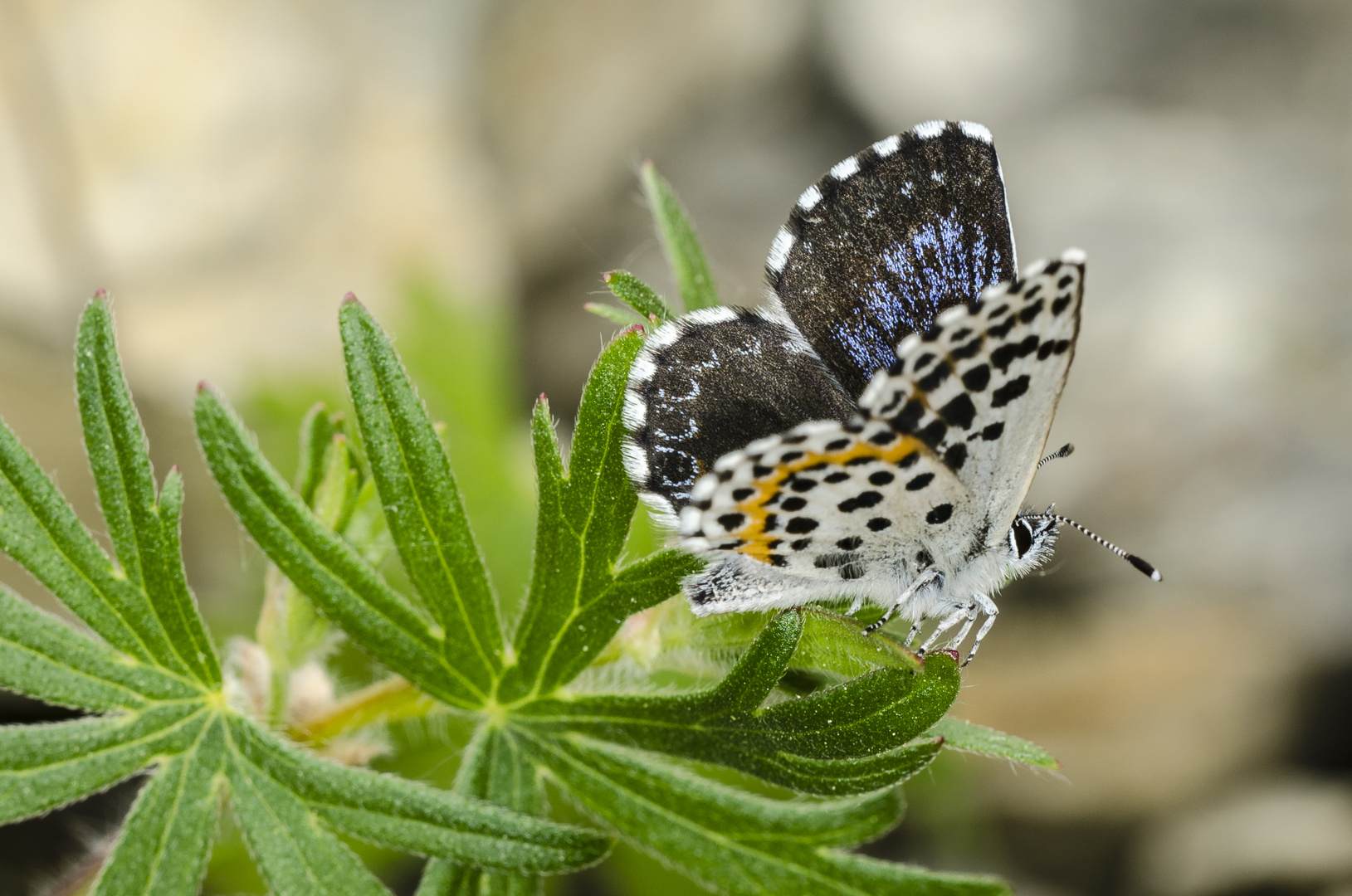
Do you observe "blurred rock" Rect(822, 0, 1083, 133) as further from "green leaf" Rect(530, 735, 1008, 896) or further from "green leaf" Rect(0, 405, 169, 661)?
"green leaf" Rect(0, 405, 169, 661)

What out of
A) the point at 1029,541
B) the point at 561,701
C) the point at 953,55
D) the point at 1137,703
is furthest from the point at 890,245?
the point at 953,55

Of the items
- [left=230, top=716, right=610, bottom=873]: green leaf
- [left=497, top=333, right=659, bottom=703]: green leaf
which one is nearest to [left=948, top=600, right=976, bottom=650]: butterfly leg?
[left=497, top=333, right=659, bottom=703]: green leaf

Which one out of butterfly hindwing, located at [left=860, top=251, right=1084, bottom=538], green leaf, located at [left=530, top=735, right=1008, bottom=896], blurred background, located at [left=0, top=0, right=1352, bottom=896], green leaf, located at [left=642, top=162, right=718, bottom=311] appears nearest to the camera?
butterfly hindwing, located at [left=860, top=251, right=1084, bottom=538]

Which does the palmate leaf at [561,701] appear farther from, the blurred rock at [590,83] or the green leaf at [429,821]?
the blurred rock at [590,83]

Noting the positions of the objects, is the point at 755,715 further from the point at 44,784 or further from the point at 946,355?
the point at 44,784

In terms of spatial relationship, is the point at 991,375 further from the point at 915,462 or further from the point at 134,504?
the point at 134,504

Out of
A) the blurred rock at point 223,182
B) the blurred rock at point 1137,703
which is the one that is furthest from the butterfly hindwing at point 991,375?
the blurred rock at point 223,182

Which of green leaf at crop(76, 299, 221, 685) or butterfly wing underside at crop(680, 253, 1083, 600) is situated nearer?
butterfly wing underside at crop(680, 253, 1083, 600)
